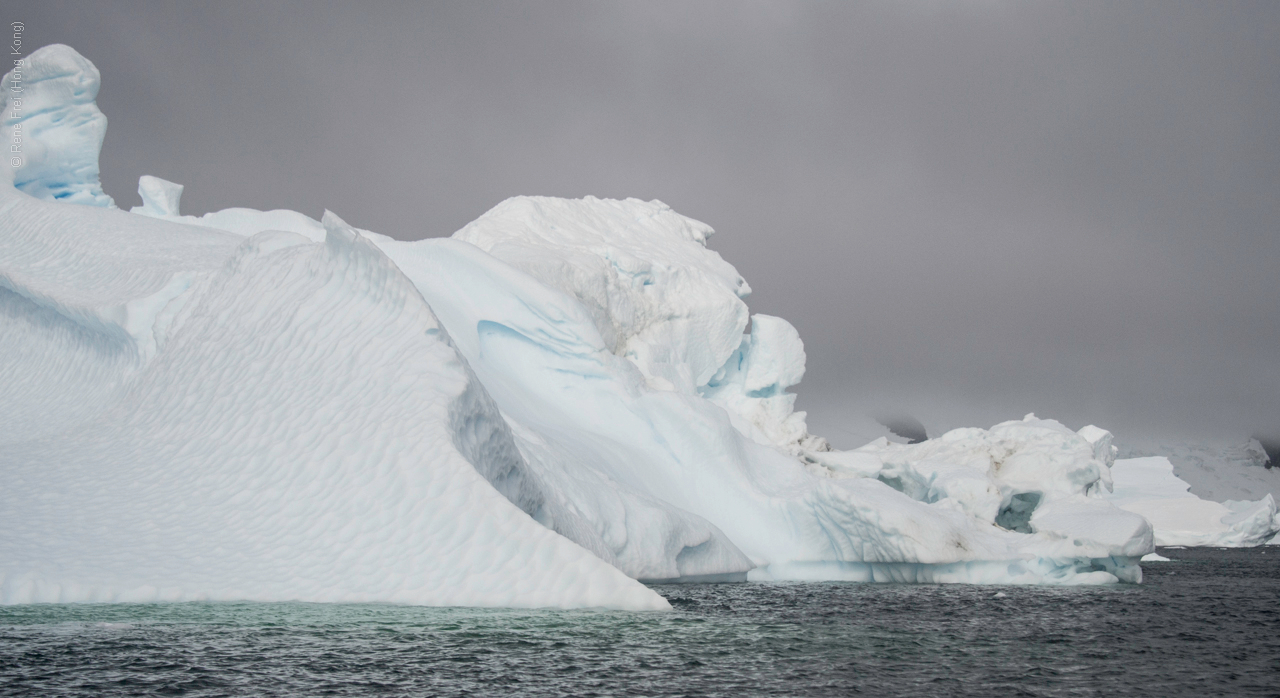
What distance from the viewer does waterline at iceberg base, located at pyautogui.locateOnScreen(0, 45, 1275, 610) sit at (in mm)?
9289

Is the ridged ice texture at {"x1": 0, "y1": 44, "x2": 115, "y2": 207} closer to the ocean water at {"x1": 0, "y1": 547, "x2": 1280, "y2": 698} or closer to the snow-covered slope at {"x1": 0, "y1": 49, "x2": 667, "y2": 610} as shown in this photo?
the snow-covered slope at {"x1": 0, "y1": 49, "x2": 667, "y2": 610}

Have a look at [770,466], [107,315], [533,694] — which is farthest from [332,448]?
[770,466]

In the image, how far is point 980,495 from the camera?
21453mm

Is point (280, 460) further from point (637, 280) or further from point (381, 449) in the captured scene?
point (637, 280)

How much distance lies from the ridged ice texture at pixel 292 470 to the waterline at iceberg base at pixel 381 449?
0.03 meters

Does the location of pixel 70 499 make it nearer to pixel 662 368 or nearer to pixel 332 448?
pixel 332 448

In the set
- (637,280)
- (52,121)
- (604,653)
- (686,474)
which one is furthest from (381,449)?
(637,280)

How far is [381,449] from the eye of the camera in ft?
33.4

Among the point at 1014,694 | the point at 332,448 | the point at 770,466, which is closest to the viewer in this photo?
the point at 1014,694

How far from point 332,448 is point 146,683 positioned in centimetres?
458

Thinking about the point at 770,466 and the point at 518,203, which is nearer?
the point at 770,466

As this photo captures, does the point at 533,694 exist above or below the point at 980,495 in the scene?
below

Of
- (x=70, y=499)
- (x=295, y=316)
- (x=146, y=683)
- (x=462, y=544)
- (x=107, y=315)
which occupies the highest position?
(x=107, y=315)

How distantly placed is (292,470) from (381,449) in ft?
3.77
